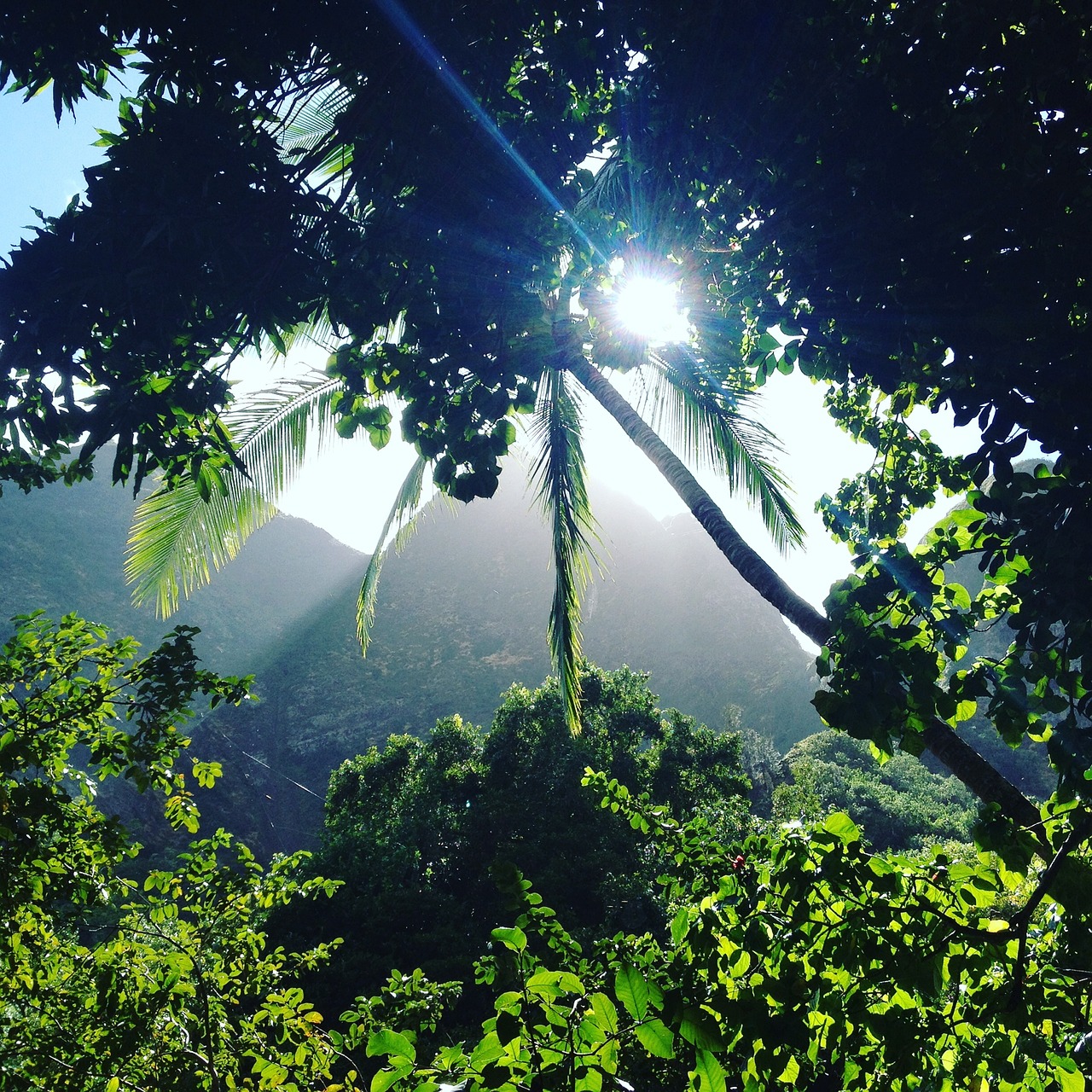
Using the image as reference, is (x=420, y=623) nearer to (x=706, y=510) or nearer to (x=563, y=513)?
(x=563, y=513)

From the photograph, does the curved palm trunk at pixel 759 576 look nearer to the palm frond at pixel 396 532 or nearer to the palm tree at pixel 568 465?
the palm tree at pixel 568 465

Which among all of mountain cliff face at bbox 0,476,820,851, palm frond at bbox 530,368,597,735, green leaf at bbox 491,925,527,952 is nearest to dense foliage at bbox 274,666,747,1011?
palm frond at bbox 530,368,597,735

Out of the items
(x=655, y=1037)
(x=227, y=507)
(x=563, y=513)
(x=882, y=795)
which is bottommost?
(x=882, y=795)

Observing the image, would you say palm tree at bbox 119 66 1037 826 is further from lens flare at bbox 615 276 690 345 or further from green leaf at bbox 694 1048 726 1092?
green leaf at bbox 694 1048 726 1092

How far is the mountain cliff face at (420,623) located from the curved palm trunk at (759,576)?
1093 inches

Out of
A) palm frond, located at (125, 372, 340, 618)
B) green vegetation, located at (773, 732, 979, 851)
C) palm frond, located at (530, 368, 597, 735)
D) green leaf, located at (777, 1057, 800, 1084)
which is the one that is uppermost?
palm frond, located at (125, 372, 340, 618)

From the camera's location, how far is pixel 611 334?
13.1 feet

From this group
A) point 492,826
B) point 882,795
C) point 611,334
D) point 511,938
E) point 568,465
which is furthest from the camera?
point 882,795

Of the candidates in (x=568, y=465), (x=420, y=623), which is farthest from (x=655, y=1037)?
(x=420, y=623)

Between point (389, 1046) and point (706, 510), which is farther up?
point (706, 510)

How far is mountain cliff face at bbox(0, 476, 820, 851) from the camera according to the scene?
111ft

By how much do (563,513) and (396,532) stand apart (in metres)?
2.31

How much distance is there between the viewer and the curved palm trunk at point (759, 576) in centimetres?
203

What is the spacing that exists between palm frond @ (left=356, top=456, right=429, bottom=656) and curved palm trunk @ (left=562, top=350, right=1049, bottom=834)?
237 cm
